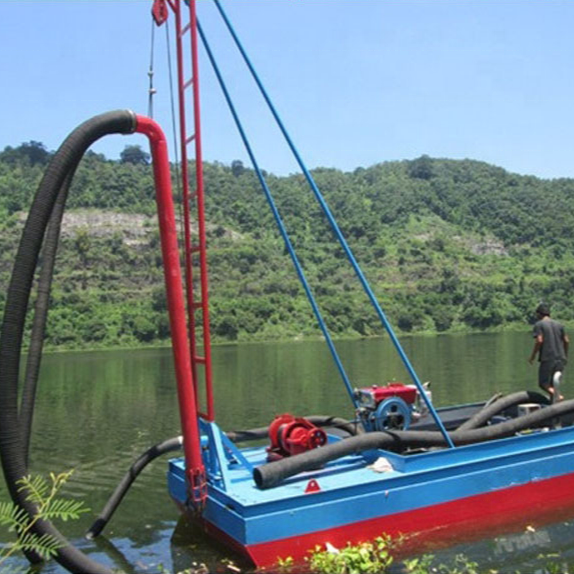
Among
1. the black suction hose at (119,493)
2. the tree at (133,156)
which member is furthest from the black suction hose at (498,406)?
the tree at (133,156)

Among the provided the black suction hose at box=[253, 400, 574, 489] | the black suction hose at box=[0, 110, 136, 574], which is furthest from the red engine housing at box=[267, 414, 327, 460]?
the black suction hose at box=[0, 110, 136, 574]

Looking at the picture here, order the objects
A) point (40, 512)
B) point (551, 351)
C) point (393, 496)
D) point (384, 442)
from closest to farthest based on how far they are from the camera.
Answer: point (40, 512) < point (393, 496) < point (384, 442) < point (551, 351)

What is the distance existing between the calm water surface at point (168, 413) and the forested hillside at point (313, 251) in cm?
2525

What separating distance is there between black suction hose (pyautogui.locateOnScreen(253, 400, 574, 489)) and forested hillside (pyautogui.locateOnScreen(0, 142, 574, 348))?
5639 cm

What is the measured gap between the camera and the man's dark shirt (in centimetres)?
1066

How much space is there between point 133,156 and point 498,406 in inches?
5069

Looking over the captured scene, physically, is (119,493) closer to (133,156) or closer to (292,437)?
(292,437)

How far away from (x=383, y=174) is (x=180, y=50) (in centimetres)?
14066

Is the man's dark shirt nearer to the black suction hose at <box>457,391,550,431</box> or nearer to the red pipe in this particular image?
the black suction hose at <box>457,391,550,431</box>

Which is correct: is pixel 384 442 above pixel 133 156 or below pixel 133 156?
below

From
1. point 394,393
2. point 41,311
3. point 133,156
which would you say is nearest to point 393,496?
point 394,393

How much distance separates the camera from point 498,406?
10.1m

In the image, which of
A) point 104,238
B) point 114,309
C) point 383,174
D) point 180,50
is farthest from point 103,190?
point 180,50

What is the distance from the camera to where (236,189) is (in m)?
121
